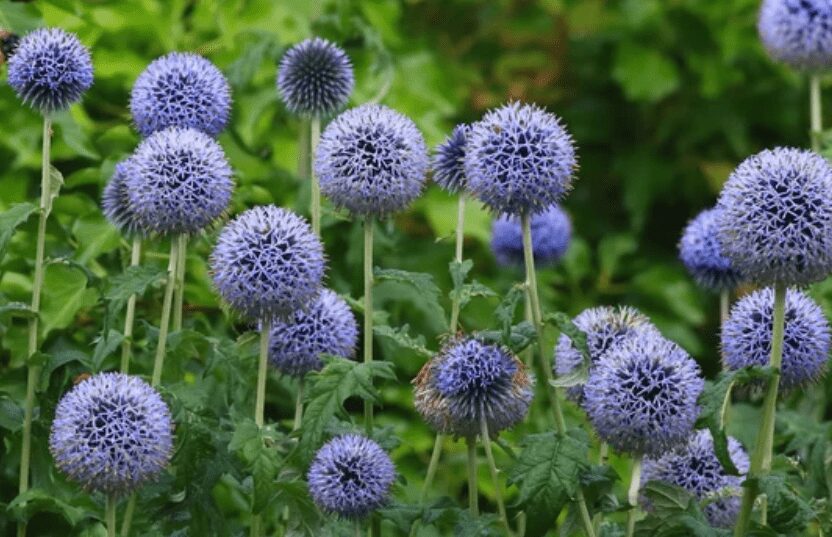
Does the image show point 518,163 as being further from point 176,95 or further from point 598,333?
point 176,95

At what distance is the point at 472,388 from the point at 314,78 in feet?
2.94

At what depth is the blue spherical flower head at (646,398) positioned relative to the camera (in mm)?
2521

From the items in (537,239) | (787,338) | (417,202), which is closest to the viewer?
(787,338)

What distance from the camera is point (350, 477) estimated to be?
2549 millimetres

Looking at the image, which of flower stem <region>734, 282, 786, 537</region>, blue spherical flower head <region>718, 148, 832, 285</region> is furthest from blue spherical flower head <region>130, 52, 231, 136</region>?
flower stem <region>734, 282, 786, 537</region>

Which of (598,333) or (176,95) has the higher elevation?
(176,95)

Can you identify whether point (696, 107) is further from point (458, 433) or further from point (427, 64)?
point (458, 433)

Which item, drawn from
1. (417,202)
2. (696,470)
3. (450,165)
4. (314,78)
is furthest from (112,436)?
(417,202)

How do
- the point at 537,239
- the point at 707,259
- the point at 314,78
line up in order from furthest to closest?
the point at 537,239
the point at 707,259
the point at 314,78

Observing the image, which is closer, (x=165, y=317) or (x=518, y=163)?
(x=518, y=163)

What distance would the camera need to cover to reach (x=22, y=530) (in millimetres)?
2898

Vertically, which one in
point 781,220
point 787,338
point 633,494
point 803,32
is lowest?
point 633,494

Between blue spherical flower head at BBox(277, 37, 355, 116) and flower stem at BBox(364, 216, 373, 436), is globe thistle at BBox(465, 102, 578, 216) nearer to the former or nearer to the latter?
flower stem at BBox(364, 216, 373, 436)

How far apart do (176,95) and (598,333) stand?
0.96 metres
